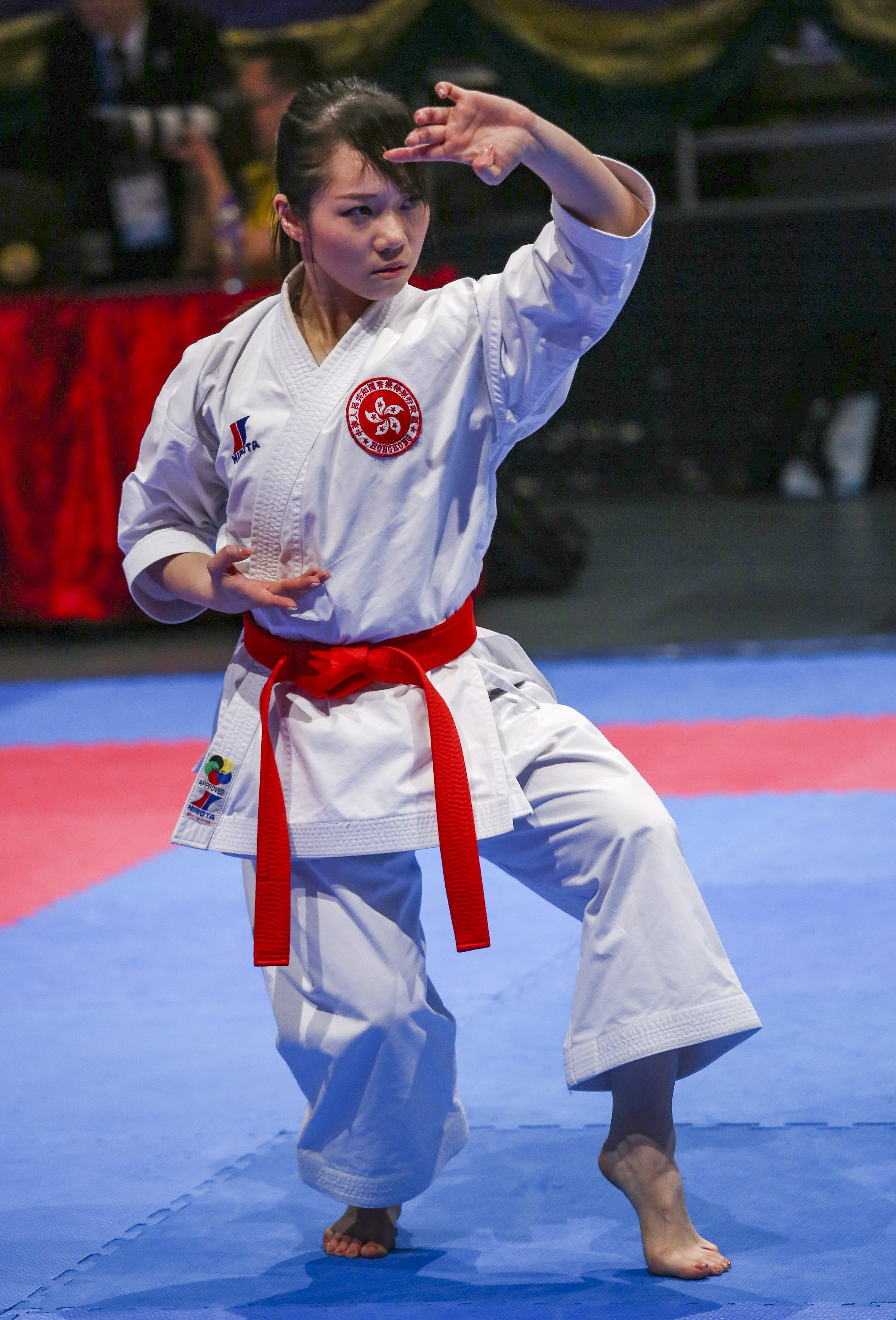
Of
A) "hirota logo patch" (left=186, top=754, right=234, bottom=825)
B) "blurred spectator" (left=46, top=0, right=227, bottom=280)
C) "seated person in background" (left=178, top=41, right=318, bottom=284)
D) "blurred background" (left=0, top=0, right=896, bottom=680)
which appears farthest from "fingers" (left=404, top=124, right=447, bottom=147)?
"blurred spectator" (left=46, top=0, right=227, bottom=280)

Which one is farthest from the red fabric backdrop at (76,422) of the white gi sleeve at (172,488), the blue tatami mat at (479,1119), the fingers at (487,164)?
the fingers at (487,164)

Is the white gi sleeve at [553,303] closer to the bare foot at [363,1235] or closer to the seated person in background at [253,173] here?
the bare foot at [363,1235]

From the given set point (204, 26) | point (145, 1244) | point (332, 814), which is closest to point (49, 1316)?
point (145, 1244)

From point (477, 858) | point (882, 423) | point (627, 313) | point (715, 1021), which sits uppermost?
point (477, 858)

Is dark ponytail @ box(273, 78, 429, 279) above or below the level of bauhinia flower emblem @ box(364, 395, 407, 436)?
above

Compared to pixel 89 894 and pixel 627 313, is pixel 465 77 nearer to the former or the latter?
pixel 627 313

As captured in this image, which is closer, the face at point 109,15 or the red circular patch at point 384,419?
the red circular patch at point 384,419

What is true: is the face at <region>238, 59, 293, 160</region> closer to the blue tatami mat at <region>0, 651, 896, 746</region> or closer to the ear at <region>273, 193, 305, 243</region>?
the blue tatami mat at <region>0, 651, 896, 746</region>

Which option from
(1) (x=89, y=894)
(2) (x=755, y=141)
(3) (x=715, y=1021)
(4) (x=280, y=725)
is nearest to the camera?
(3) (x=715, y=1021)

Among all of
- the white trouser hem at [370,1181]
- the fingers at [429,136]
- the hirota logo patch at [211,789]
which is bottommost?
the white trouser hem at [370,1181]

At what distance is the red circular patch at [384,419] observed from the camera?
2.06 m

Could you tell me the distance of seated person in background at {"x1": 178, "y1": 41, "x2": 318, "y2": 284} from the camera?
680cm

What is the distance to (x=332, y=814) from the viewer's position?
207 cm

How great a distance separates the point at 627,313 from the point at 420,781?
8.90m
